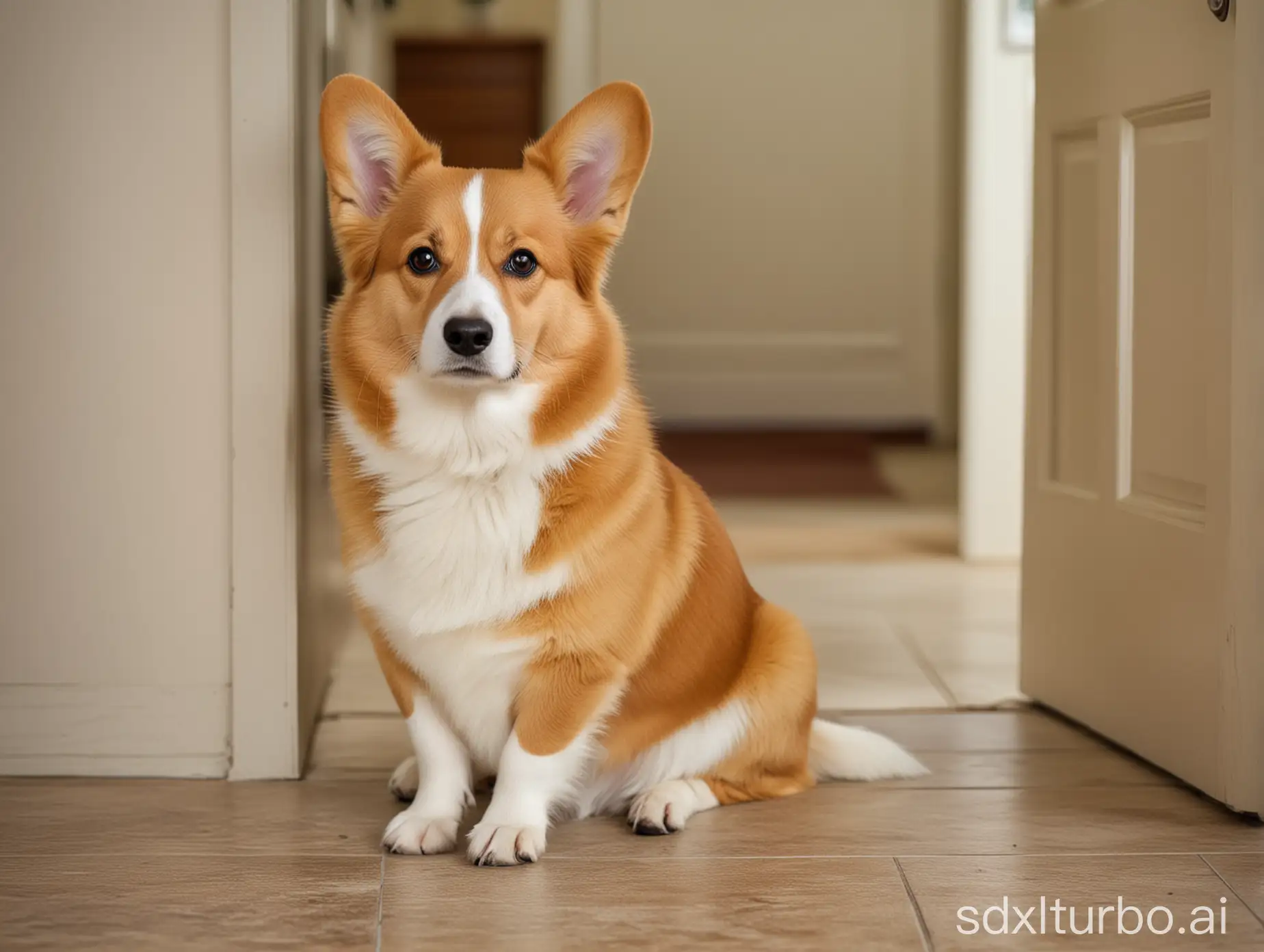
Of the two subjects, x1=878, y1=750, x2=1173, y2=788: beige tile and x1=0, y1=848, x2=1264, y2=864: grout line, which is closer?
x1=0, y1=848, x2=1264, y2=864: grout line

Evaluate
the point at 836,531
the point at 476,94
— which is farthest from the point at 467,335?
the point at 476,94

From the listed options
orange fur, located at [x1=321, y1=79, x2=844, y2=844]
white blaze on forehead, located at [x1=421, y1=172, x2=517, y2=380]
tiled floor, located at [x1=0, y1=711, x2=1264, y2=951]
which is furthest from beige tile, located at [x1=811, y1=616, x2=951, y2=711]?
white blaze on forehead, located at [x1=421, y1=172, x2=517, y2=380]

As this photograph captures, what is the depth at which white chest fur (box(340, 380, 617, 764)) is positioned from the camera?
5.76 feet

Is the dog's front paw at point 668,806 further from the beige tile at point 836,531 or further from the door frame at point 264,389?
the beige tile at point 836,531

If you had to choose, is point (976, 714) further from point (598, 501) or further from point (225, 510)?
point (225, 510)

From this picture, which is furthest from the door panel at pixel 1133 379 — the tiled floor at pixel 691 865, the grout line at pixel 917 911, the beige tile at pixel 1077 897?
the grout line at pixel 917 911

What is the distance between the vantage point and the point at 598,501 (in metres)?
1.81

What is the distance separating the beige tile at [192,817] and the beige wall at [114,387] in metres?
0.08

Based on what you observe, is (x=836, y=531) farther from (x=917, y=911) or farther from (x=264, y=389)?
(x=917, y=911)

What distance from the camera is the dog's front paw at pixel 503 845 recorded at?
5.66 ft

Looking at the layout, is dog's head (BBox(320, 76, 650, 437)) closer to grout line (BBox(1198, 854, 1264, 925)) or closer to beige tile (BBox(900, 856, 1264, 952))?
beige tile (BBox(900, 856, 1264, 952))

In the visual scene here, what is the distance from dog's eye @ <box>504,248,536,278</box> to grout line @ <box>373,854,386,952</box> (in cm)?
72

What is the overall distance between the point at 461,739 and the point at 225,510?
498 mm

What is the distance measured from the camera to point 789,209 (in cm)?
606
